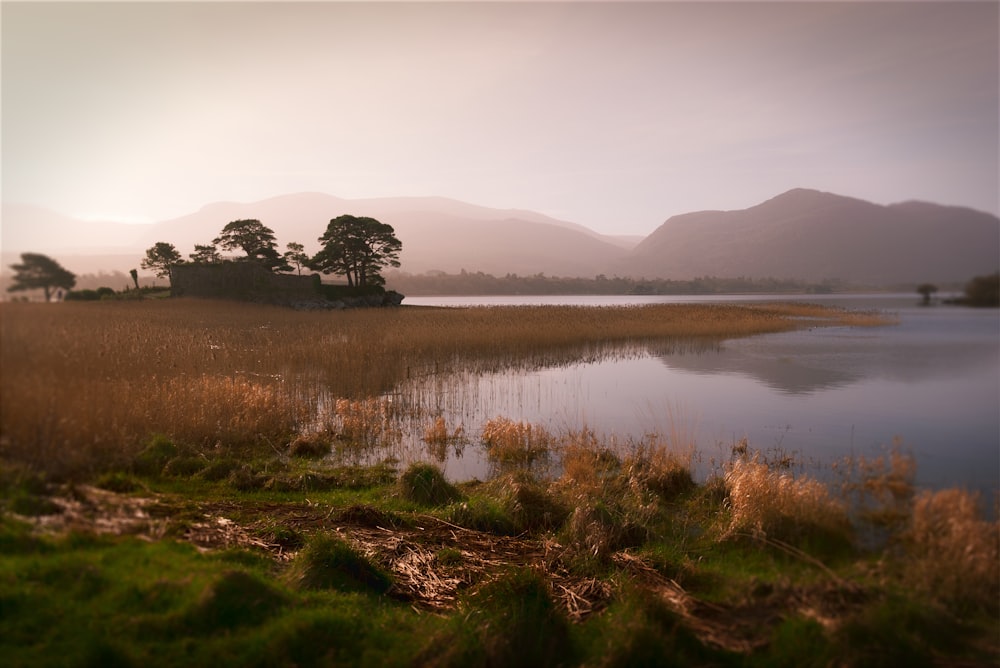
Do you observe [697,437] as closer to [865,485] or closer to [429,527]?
[865,485]

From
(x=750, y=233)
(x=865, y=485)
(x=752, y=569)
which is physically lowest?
(x=752, y=569)

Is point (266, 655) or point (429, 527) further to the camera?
point (429, 527)

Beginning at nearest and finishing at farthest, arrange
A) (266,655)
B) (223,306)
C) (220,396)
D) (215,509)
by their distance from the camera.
A: (266,655) < (215,509) < (220,396) < (223,306)

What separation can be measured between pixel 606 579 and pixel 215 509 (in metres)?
4.86

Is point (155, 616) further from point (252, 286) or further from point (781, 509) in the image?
point (252, 286)

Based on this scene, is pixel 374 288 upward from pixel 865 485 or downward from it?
upward

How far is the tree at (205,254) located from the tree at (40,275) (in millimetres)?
31898

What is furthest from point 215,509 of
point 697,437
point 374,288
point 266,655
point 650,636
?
point 374,288

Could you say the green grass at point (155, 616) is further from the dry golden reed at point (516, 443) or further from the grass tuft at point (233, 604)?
the dry golden reed at point (516, 443)

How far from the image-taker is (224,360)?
48.1 feet

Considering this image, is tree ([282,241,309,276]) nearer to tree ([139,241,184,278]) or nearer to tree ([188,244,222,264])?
tree ([188,244,222,264])

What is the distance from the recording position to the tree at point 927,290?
18.9ft

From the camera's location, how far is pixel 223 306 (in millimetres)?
31750

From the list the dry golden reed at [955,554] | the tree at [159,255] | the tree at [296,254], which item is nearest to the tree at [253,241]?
the tree at [296,254]
